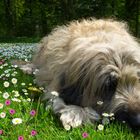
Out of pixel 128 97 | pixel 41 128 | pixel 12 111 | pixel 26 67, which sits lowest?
pixel 26 67

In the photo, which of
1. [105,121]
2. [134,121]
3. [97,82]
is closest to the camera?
Answer: [134,121]

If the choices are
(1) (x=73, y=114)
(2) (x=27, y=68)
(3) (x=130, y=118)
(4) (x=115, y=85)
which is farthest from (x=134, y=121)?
(2) (x=27, y=68)

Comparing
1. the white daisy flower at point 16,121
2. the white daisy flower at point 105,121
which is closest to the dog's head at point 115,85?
the white daisy flower at point 105,121

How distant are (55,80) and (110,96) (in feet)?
3.73

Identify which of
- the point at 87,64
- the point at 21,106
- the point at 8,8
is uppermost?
the point at 87,64

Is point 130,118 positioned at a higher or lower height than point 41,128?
higher

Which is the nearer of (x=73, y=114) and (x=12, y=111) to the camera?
(x=12, y=111)

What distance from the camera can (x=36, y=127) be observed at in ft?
17.1

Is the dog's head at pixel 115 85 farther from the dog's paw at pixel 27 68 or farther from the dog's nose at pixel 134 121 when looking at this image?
the dog's paw at pixel 27 68

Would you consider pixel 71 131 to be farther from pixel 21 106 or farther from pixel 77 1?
pixel 77 1

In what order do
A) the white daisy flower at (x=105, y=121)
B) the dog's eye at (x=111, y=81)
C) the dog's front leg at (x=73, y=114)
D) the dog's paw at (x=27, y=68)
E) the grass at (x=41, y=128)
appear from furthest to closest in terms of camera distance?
1. the dog's paw at (x=27, y=68)
2. the dog's eye at (x=111, y=81)
3. the dog's front leg at (x=73, y=114)
4. the white daisy flower at (x=105, y=121)
5. the grass at (x=41, y=128)

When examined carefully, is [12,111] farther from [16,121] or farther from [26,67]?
[26,67]

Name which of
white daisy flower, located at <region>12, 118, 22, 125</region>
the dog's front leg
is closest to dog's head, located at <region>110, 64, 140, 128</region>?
→ the dog's front leg

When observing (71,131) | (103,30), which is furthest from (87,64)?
(103,30)
